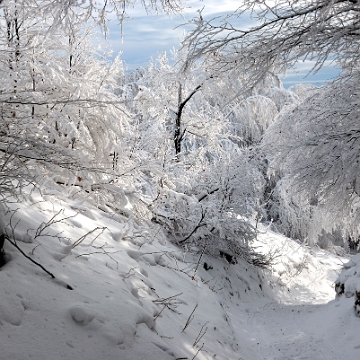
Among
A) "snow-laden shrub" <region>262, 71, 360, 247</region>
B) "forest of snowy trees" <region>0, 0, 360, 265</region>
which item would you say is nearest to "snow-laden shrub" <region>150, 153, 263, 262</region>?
"forest of snowy trees" <region>0, 0, 360, 265</region>

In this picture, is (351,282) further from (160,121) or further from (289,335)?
(160,121)

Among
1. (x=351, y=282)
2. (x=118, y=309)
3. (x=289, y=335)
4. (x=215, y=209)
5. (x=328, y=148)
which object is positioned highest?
(x=328, y=148)

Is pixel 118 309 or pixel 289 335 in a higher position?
pixel 118 309

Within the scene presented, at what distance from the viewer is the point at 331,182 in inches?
284

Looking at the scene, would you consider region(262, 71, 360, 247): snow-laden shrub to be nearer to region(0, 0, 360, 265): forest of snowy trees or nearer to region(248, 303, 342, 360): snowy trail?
region(0, 0, 360, 265): forest of snowy trees

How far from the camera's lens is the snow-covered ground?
8.96 ft

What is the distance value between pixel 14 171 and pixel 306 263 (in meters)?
12.0

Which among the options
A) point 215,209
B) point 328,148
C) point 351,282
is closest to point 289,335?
point 351,282

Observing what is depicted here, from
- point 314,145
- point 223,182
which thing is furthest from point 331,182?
point 223,182

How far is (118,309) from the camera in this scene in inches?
127

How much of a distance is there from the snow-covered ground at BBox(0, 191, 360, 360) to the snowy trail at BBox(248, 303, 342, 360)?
0.02 meters

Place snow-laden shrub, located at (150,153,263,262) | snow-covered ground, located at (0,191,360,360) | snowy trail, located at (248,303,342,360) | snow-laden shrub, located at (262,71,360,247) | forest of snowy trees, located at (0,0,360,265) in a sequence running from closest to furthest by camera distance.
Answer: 1. snow-covered ground, located at (0,191,360,360)
2. forest of snowy trees, located at (0,0,360,265)
3. snowy trail, located at (248,303,342,360)
4. snow-laden shrub, located at (262,71,360,247)
5. snow-laden shrub, located at (150,153,263,262)

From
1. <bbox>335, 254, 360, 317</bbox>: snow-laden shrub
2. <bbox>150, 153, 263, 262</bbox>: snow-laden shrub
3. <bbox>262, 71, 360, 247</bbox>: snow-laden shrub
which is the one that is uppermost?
<bbox>262, 71, 360, 247</bbox>: snow-laden shrub

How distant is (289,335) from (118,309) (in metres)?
4.26
